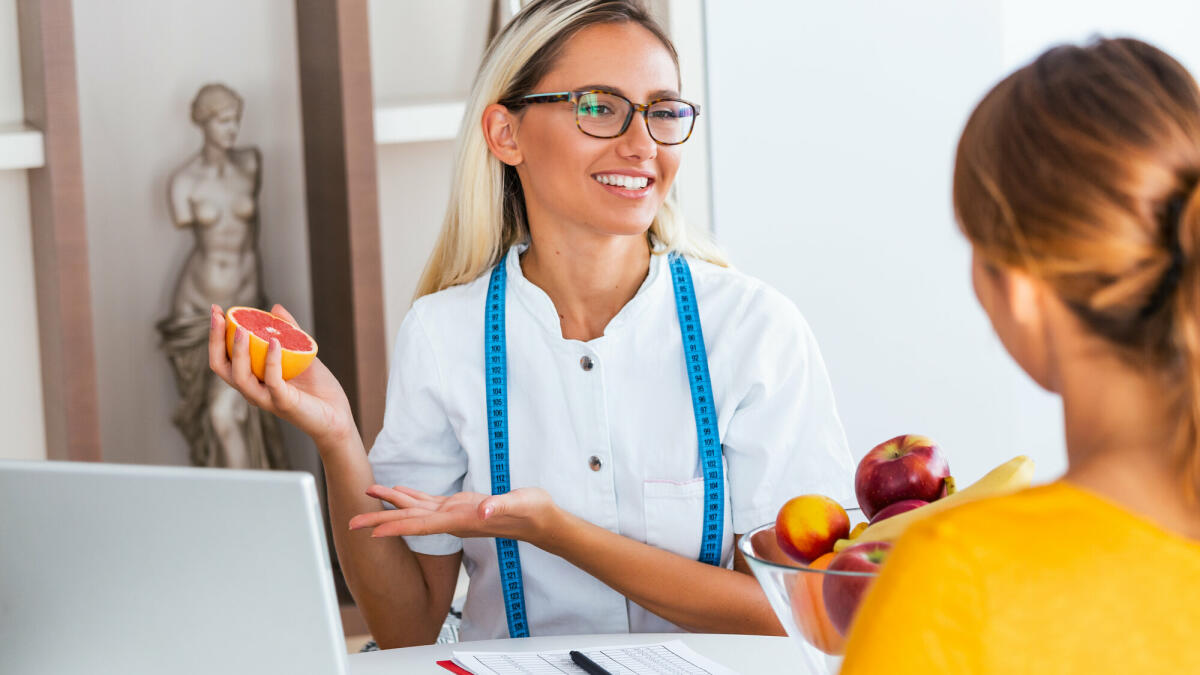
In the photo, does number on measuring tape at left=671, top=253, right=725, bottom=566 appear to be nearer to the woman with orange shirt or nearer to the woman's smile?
the woman's smile

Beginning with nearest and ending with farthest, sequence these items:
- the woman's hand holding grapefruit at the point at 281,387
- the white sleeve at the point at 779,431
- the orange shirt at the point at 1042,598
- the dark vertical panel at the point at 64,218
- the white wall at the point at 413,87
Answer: the orange shirt at the point at 1042,598 → the woman's hand holding grapefruit at the point at 281,387 → the white sleeve at the point at 779,431 → the dark vertical panel at the point at 64,218 → the white wall at the point at 413,87

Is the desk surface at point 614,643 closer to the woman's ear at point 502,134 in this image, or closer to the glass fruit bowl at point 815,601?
the glass fruit bowl at point 815,601

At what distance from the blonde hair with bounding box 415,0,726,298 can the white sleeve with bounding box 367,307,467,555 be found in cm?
15

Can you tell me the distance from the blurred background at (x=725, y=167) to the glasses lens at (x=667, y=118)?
4.15ft

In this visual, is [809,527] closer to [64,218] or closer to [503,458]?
[503,458]

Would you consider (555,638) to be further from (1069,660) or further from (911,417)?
(911,417)

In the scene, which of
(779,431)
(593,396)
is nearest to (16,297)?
(593,396)

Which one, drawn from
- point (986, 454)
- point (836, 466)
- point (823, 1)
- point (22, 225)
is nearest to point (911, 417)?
point (986, 454)

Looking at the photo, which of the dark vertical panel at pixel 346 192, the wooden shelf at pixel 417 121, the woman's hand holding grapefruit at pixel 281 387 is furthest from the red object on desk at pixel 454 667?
the wooden shelf at pixel 417 121

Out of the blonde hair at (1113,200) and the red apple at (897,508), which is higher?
the blonde hair at (1113,200)

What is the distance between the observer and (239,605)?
0.91 m

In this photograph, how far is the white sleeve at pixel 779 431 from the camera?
168cm

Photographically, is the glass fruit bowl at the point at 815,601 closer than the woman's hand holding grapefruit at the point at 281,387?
Yes

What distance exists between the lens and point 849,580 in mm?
951
